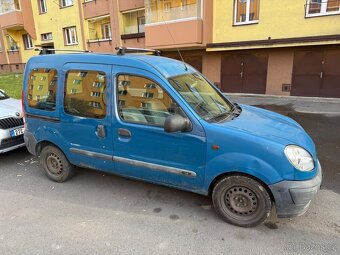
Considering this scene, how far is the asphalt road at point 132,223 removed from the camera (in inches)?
99.3

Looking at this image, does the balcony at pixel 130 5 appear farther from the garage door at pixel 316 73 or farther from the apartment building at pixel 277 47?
the garage door at pixel 316 73

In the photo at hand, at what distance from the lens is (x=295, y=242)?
2557 millimetres

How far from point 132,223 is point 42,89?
7.76 ft

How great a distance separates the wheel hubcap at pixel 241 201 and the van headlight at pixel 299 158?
545 millimetres

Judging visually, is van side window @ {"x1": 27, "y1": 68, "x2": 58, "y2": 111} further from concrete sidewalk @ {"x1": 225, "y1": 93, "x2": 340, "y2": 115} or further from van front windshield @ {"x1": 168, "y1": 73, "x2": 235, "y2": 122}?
concrete sidewalk @ {"x1": 225, "y1": 93, "x2": 340, "y2": 115}

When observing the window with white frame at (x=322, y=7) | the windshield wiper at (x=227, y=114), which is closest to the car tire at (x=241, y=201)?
the windshield wiper at (x=227, y=114)

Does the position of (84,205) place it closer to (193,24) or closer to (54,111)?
(54,111)

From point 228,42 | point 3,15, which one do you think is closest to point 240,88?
point 228,42

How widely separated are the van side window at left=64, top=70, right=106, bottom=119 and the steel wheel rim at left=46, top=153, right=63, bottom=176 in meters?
0.86

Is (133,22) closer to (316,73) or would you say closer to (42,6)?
(42,6)

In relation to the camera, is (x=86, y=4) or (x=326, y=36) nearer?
(x=326, y=36)

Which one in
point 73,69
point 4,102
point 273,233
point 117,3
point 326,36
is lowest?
point 273,233

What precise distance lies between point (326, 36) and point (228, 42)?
13.4ft

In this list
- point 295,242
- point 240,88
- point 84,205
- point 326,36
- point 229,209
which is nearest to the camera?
point 295,242
